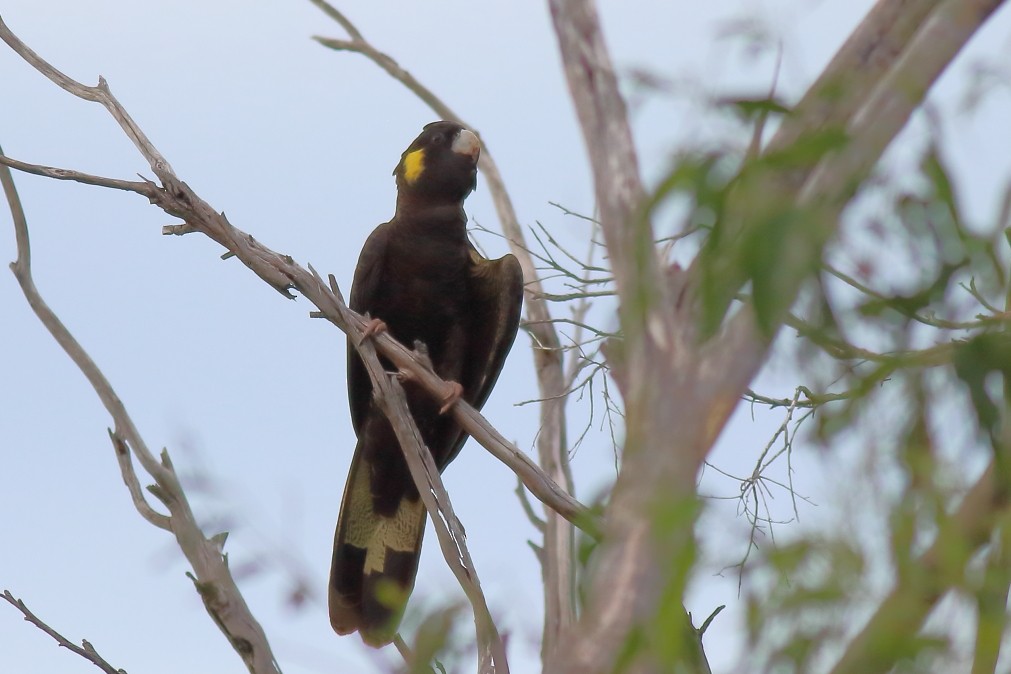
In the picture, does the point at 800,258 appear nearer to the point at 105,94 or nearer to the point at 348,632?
the point at 105,94

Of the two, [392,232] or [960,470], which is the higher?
[392,232]

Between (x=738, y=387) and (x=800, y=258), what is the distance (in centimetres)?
25

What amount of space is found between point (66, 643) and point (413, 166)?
1.84m

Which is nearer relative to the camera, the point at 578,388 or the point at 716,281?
the point at 716,281

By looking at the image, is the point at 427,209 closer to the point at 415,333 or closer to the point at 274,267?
the point at 415,333

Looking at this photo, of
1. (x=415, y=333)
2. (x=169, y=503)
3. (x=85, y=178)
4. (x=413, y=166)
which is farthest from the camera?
(x=413, y=166)

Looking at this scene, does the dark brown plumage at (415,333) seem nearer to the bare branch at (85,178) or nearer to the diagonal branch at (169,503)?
the diagonal branch at (169,503)

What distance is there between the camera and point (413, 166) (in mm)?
3549

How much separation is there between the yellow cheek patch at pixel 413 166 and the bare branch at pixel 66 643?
1718mm

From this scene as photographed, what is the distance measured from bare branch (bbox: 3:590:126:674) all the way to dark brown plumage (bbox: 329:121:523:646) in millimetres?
909

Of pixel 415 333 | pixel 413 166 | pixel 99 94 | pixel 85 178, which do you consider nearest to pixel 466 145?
pixel 413 166

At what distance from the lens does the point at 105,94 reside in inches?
96.2

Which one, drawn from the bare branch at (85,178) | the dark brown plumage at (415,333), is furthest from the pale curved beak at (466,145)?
the bare branch at (85,178)

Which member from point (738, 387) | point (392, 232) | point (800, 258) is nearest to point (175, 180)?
point (392, 232)
